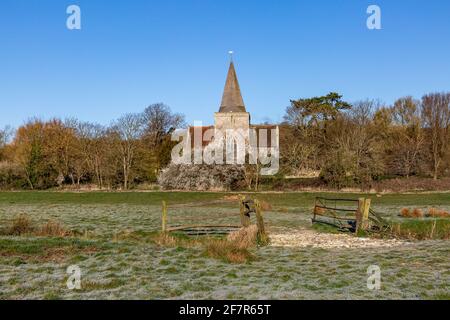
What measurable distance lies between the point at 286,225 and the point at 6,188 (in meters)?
47.6

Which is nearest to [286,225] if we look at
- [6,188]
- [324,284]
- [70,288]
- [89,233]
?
[89,233]

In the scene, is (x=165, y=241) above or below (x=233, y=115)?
below

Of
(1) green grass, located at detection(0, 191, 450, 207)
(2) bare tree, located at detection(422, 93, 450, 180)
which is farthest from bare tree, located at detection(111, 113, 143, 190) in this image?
(2) bare tree, located at detection(422, 93, 450, 180)

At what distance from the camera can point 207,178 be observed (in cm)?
4984

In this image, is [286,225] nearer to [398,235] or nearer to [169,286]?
[398,235]

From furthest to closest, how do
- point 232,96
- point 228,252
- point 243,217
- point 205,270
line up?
1. point 232,96
2. point 243,217
3. point 228,252
4. point 205,270

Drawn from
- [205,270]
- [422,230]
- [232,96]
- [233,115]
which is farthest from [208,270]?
[232,96]

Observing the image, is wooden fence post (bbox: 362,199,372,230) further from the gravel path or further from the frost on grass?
the frost on grass

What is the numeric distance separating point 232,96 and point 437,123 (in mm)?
A: 31335

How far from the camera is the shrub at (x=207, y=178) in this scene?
49.5 metres

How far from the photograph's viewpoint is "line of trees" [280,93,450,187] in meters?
48.0

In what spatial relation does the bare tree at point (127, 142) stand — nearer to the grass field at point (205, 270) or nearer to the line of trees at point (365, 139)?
the line of trees at point (365, 139)

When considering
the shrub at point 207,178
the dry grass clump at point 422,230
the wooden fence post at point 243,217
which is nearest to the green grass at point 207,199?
the shrub at point 207,178

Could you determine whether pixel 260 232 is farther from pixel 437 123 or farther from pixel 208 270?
pixel 437 123
